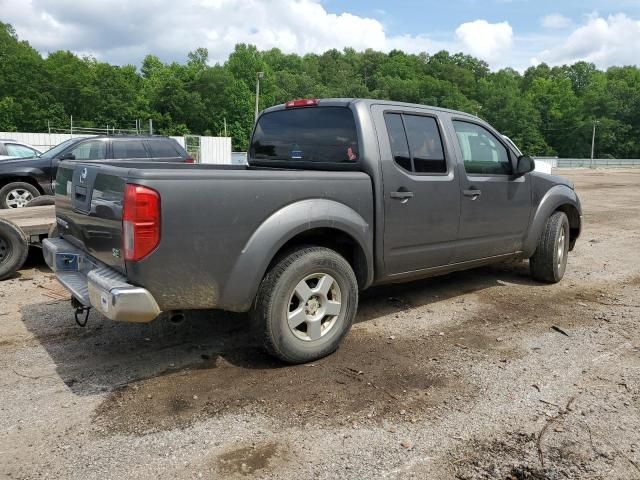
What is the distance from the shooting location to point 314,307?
403 centimetres

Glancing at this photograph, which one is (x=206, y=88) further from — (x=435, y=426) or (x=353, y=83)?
(x=435, y=426)

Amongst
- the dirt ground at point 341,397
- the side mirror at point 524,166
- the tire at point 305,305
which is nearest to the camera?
the dirt ground at point 341,397

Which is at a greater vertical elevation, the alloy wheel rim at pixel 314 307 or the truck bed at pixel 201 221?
the truck bed at pixel 201 221

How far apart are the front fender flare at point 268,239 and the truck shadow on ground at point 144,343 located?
657mm

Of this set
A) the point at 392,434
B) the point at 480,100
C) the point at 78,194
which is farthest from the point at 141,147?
the point at 480,100

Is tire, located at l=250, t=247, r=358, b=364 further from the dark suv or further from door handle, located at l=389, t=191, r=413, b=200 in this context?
the dark suv

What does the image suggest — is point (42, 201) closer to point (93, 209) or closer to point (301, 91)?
point (93, 209)

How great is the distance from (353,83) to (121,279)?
4483 inches

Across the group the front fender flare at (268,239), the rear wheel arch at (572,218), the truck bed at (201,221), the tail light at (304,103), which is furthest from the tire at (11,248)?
the rear wheel arch at (572,218)

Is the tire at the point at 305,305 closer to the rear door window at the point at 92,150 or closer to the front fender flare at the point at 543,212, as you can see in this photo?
the front fender flare at the point at 543,212

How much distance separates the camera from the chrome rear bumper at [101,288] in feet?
10.6

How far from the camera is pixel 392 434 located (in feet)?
10.1

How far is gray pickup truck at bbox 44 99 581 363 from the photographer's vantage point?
3289mm

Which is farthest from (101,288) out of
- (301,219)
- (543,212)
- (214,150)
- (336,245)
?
(214,150)
